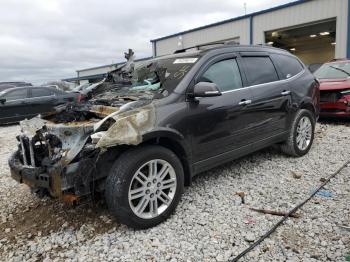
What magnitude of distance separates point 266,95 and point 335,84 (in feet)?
13.0

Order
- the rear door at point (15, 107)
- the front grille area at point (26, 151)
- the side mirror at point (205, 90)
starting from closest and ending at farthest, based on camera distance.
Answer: the front grille area at point (26, 151) < the side mirror at point (205, 90) < the rear door at point (15, 107)

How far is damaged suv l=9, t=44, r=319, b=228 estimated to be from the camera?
2820mm

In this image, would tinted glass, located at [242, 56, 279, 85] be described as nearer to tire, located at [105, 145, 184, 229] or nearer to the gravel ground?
the gravel ground

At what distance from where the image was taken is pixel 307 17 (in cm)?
1430

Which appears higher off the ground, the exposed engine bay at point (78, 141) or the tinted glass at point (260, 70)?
the tinted glass at point (260, 70)

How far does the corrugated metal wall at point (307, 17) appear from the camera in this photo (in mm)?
13164

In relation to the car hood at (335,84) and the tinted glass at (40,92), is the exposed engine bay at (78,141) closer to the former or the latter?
the car hood at (335,84)

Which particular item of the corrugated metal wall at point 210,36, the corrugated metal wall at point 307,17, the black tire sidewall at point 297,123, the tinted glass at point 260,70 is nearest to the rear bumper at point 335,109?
the black tire sidewall at point 297,123

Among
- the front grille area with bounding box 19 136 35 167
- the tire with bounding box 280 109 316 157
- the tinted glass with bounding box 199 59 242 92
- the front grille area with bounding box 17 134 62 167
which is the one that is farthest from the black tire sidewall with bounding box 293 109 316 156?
the front grille area with bounding box 19 136 35 167

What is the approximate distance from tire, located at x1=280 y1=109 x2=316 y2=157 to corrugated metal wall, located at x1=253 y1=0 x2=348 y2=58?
997 cm

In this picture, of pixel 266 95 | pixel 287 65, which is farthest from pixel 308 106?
pixel 266 95

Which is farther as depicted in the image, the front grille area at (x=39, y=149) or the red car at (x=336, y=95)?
the red car at (x=336, y=95)

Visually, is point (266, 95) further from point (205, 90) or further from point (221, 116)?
point (205, 90)

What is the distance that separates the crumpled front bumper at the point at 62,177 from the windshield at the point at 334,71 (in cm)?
717
